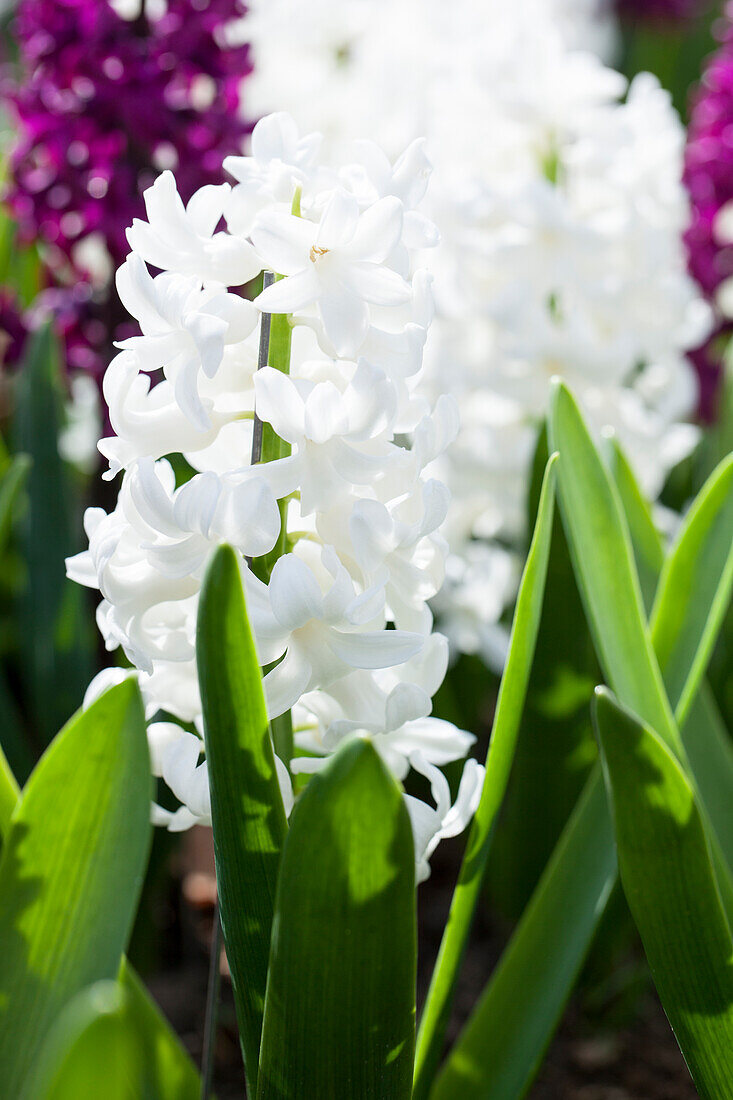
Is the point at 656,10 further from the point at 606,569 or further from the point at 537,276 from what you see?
the point at 606,569

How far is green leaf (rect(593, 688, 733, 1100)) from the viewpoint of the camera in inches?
22.9

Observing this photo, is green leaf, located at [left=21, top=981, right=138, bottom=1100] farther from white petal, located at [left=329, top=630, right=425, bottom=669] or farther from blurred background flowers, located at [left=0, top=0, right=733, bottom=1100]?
blurred background flowers, located at [left=0, top=0, right=733, bottom=1100]

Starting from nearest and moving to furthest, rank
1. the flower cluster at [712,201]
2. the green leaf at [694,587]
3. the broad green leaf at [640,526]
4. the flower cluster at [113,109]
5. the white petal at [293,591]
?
1. the white petal at [293,591]
2. the green leaf at [694,587]
3. the broad green leaf at [640,526]
4. the flower cluster at [113,109]
5. the flower cluster at [712,201]

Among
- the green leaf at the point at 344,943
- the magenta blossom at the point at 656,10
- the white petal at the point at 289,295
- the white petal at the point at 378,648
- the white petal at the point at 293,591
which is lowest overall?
the green leaf at the point at 344,943

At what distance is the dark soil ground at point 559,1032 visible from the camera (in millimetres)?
1084

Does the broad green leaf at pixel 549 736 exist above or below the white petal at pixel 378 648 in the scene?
below

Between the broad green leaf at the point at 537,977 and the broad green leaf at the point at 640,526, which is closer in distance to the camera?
the broad green leaf at the point at 537,977

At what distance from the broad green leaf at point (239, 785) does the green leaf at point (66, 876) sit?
0.07 meters

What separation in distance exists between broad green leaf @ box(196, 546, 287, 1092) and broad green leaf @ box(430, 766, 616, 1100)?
7.1 inches

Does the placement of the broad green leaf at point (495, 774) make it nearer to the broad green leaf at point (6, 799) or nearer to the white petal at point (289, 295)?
the white petal at point (289, 295)

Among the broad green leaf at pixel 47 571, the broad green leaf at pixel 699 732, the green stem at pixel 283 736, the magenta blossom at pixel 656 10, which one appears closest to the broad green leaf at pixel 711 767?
the broad green leaf at pixel 699 732

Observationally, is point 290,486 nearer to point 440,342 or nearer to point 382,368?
point 382,368

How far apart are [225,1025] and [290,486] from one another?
820 mm

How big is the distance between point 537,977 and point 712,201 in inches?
45.6
